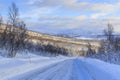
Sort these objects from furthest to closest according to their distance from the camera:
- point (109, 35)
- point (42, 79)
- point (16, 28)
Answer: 1. point (109, 35)
2. point (16, 28)
3. point (42, 79)

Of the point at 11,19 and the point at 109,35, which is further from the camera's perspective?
the point at 109,35

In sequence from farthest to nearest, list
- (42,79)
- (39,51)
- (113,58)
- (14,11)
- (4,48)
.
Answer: (39,51) → (4,48) → (14,11) → (113,58) → (42,79)

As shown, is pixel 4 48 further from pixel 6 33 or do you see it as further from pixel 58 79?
pixel 58 79

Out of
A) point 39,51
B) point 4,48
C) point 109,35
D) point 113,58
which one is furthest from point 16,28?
point 39,51

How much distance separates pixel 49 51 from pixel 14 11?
9217cm

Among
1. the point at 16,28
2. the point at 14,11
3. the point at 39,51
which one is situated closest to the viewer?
the point at 14,11

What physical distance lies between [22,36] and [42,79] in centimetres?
5428

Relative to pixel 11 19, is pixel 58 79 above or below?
below

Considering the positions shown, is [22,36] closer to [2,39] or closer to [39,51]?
[2,39]

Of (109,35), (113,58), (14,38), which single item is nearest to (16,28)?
(14,38)

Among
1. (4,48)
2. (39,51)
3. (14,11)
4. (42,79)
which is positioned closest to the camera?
(42,79)

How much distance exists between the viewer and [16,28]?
224 ft

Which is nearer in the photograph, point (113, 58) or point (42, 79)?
point (42, 79)

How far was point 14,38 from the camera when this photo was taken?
70.1 meters
